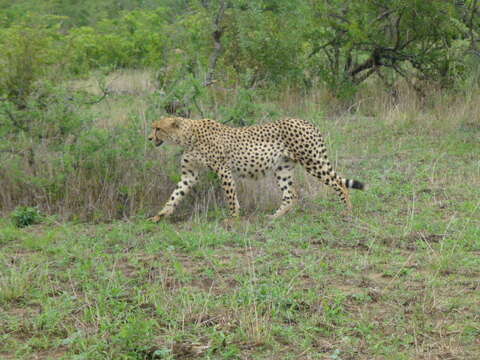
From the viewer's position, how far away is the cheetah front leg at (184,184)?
6883 mm

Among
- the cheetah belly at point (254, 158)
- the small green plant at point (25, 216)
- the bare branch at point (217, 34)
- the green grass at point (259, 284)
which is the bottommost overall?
the small green plant at point (25, 216)

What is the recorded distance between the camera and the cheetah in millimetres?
6980

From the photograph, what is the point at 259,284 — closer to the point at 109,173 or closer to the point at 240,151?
the point at 240,151

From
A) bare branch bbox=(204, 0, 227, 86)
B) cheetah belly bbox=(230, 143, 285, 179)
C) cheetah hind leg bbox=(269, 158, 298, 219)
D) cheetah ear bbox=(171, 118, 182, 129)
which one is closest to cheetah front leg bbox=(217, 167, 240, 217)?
cheetah belly bbox=(230, 143, 285, 179)

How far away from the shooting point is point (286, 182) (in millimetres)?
7348

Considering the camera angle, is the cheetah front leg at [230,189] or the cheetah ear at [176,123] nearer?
the cheetah front leg at [230,189]

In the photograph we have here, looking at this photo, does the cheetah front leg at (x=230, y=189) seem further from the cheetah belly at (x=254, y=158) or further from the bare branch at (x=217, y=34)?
the bare branch at (x=217, y=34)

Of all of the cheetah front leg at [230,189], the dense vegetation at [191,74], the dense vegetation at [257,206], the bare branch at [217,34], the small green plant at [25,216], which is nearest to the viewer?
the dense vegetation at [257,206]

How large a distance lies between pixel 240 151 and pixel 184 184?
0.63m

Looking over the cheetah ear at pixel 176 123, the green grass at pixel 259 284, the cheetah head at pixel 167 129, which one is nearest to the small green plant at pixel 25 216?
the green grass at pixel 259 284

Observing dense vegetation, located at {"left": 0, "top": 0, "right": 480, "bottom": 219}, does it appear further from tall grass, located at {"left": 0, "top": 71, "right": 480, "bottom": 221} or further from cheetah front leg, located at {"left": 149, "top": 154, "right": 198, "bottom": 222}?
cheetah front leg, located at {"left": 149, "top": 154, "right": 198, "bottom": 222}

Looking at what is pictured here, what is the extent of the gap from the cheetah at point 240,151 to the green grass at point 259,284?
0.23 m

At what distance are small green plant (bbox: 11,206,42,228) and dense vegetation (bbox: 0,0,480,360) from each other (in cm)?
2

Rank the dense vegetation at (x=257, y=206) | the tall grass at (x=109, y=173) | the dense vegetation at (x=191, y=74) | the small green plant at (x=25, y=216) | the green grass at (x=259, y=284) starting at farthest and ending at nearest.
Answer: the dense vegetation at (x=191, y=74) < the tall grass at (x=109, y=173) < the small green plant at (x=25, y=216) < the dense vegetation at (x=257, y=206) < the green grass at (x=259, y=284)
